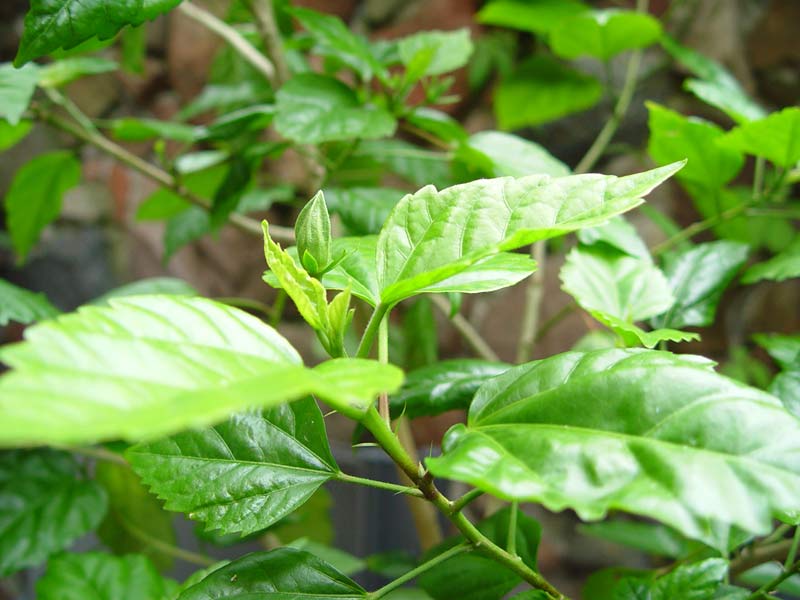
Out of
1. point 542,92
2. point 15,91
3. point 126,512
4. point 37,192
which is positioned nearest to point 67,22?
point 15,91

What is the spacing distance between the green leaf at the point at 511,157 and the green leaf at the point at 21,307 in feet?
1.60

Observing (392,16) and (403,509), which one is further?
(392,16)

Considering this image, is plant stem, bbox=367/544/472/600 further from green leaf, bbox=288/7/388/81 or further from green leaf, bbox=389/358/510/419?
green leaf, bbox=288/7/388/81

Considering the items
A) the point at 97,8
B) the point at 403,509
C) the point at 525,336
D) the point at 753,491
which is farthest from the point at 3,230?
the point at 753,491

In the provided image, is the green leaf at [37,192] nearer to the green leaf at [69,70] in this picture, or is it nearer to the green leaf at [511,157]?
the green leaf at [69,70]

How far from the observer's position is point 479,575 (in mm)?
556

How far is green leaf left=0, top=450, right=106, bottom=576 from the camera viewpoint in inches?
31.4

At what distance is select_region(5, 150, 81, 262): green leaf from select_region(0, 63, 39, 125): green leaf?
0.25m

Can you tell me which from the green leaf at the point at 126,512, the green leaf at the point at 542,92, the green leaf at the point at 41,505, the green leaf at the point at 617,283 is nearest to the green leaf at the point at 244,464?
the green leaf at the point at 617,283

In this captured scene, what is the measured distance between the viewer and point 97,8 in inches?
18.0

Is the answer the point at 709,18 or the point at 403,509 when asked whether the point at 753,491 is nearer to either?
the point at 403,509

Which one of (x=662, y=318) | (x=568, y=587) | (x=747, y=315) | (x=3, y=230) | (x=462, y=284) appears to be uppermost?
(x=462, y=284)

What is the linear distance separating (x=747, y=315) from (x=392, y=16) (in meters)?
1.27

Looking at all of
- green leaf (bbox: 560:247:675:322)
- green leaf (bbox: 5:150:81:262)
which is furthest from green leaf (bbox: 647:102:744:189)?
green leaf (bbox: 5:150:81:262)
